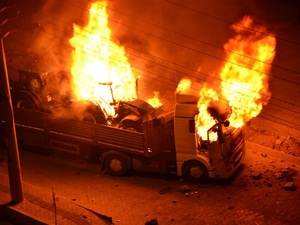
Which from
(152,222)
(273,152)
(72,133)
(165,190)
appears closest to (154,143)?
(165,190)

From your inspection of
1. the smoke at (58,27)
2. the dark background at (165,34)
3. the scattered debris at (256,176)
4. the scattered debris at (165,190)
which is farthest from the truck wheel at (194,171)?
the smoke at (58,27)

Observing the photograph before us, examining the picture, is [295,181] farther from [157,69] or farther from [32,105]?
[157,69]

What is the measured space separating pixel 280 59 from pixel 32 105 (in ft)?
47.2

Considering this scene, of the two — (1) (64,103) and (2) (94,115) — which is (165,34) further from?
(2) (94,115)

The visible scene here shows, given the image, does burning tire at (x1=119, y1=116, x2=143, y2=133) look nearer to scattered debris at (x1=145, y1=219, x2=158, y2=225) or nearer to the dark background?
scattered debris at (x1=145, y1=219, x2=158, y2=225)

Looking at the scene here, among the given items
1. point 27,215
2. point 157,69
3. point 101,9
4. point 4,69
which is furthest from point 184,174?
point 157,69

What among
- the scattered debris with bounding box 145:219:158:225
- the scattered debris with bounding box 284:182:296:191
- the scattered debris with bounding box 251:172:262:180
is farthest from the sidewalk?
the scattered debris with bounding box 284:182:296:191

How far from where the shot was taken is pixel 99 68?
691 inches

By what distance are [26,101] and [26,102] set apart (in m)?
0.05

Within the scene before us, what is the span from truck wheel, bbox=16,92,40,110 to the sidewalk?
4214 millimetres

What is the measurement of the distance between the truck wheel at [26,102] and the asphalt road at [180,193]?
2.20 m

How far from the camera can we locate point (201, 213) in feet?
40.8

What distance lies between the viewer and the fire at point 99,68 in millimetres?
15992

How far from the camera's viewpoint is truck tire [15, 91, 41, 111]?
16250 mm
